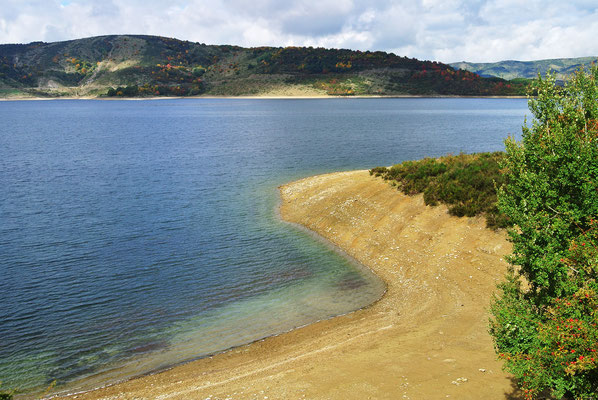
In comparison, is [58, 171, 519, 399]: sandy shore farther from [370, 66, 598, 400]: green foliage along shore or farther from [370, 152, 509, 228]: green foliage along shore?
[370, 66, 598, 400]: green foliage along shore

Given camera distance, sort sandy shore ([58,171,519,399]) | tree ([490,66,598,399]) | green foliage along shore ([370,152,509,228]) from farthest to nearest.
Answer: green foliage along shore ([370,152,509,228])
sandy shore ([58,171,519,399])
tree ([490,66,598,399])

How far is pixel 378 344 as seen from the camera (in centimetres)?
1855

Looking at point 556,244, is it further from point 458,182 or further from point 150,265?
point 150,265

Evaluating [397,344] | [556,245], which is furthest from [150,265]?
[556,245]

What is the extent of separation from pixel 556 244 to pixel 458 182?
73.2 ft

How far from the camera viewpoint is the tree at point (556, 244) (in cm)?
1007

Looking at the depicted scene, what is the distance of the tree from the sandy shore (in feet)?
11.8

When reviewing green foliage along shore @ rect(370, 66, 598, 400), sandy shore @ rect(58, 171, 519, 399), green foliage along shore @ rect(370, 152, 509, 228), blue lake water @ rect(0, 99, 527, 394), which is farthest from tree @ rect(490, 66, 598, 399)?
green foliage along shore @ rect(370, 152, 509, 228)

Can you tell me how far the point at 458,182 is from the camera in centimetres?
3281

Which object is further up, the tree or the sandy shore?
the tree

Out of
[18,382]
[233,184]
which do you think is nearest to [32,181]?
[233,184]

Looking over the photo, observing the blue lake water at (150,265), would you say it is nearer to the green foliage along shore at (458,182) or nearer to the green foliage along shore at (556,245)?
the green foliage along shore at (458,182)

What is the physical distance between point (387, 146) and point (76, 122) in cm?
9542

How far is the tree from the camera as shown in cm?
1007
